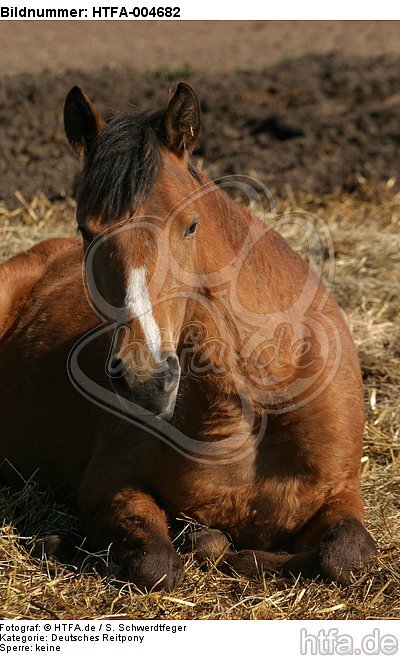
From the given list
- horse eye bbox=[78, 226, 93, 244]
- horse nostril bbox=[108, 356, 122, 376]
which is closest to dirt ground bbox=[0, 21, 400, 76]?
horse eye bbox=[78, 226, 93, 244]

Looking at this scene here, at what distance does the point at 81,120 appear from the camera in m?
4.07

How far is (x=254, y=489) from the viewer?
13.8 ft

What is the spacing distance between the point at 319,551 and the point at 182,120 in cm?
193

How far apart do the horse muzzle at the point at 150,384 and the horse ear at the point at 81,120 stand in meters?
1.05

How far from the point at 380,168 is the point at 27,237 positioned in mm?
3711

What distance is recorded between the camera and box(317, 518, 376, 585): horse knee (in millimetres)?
4113

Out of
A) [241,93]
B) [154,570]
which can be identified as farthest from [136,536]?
[241,93]

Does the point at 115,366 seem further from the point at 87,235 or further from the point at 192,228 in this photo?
the point at 192,228

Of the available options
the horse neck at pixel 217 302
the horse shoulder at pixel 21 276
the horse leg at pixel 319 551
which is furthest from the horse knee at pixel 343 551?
the horse shoulder at pixel 21 276

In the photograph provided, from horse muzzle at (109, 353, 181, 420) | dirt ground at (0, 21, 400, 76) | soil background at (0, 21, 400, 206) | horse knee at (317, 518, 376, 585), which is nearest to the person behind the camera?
horse muzzle at (109, 353, 181, 420)

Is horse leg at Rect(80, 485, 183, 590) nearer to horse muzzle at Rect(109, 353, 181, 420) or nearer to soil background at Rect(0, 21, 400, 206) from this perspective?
horse muzzle at Rect(109, 353, 181, 420)

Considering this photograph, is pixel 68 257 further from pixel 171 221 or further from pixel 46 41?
pixel 46 41

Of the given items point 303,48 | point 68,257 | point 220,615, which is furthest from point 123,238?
point 303,48

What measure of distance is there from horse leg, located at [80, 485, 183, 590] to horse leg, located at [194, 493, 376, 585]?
202 millimetres
